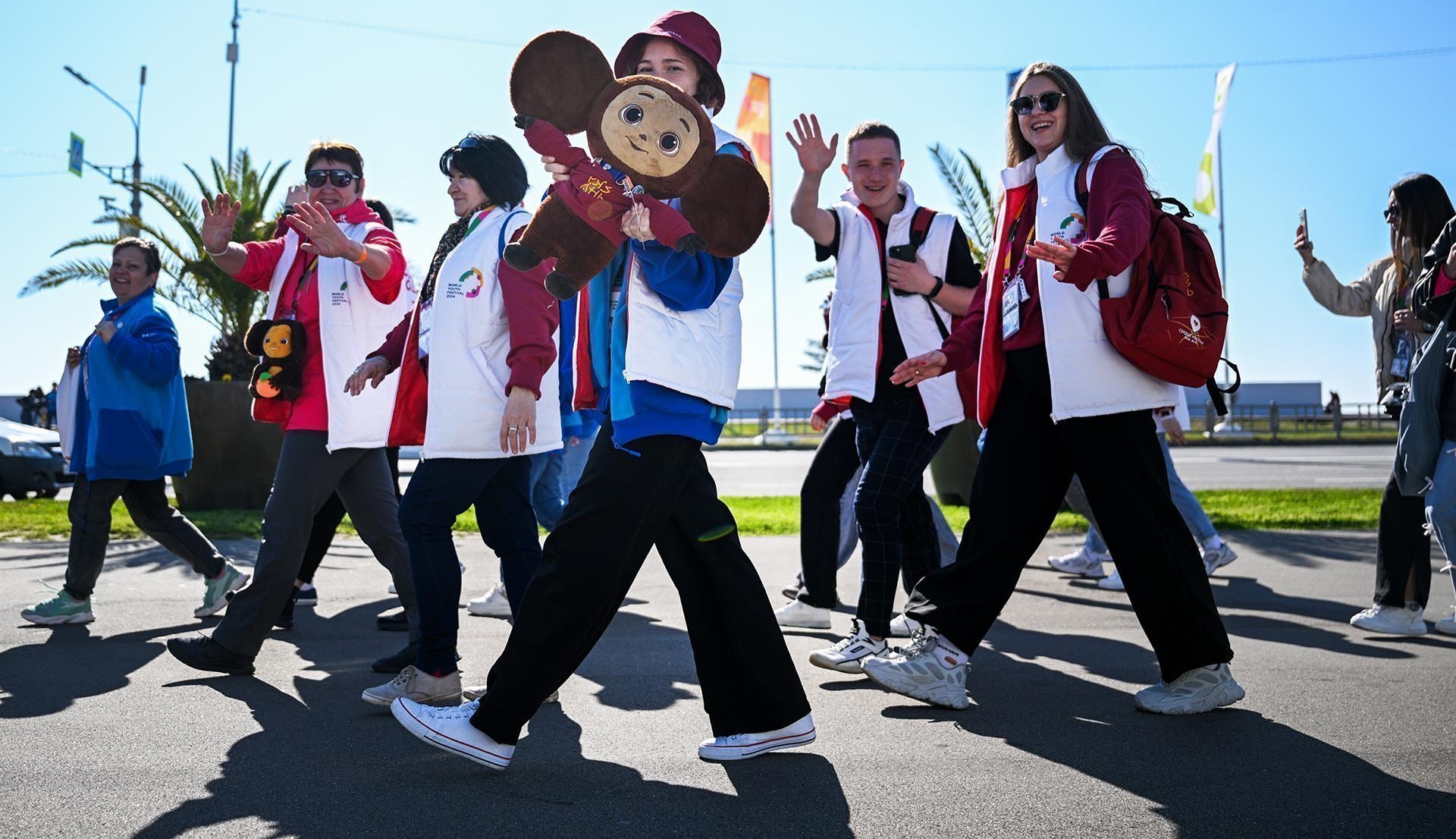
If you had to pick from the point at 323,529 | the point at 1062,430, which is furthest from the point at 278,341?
the point at 1062,430

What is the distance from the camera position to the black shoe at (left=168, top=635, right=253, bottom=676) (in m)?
4.31

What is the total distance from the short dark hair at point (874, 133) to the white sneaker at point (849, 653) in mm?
1991

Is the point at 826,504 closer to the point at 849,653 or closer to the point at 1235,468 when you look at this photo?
the point at 849,653

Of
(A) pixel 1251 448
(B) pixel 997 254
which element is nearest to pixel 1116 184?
(B) pixel 997 254

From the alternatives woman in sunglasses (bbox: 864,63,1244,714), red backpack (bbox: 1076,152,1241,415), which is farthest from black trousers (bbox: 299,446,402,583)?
red backpack (bbox: 1076,152,1241,415)

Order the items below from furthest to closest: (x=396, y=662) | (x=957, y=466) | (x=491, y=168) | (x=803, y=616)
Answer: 1. (x=957, y=466)
2. (x=803, y=616)
3. (x=396, y=662)
4. (x=491, y=168)

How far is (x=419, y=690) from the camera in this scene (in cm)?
380

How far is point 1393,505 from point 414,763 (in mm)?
4354

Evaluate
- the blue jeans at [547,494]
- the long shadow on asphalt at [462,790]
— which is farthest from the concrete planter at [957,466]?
the long shadow on asphalt at [462,790]

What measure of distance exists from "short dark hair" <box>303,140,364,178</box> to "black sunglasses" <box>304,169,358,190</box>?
1.7 inches

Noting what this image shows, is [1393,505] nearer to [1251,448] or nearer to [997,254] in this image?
[997,254]

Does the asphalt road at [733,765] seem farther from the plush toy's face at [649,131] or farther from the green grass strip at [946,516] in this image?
the green grass strip at [946,516]

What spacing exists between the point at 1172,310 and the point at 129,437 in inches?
181

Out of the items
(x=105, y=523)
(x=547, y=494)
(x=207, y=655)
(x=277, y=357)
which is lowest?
(x=207, y=655)
